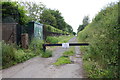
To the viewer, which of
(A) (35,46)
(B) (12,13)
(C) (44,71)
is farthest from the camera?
(A) (35,46)

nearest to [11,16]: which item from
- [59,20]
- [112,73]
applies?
[112,73]

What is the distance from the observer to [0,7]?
8.70 meters

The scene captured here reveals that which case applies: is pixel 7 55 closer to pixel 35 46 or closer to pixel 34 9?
pixel 35 46

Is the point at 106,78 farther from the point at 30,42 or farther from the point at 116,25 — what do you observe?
the point at 30,42

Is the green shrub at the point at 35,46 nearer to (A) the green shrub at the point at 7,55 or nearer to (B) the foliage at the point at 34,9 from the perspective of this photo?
(A) the green shrub at the point at 7,55

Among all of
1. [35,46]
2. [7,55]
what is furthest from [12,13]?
[7,55]

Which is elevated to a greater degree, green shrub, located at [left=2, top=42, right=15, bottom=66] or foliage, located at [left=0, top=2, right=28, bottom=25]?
foliage, located at [left=0, top=2, right=28, bottom=25]

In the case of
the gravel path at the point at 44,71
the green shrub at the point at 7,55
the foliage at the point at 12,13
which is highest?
the foliage at the point at 12,13

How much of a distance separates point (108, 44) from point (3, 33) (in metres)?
7.68

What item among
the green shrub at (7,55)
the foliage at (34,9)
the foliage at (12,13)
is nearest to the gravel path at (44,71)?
the green shrub at (7,55)

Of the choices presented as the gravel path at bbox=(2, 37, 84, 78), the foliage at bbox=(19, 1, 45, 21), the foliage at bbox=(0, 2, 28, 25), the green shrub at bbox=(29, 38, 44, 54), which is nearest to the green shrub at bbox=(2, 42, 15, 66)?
the gravel path at bbox=(2, 37, 84, 78)

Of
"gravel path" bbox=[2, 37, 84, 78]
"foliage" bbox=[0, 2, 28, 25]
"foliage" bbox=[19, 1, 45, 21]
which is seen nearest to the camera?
"gravel path" bbox=[2, 37, 84, 78]

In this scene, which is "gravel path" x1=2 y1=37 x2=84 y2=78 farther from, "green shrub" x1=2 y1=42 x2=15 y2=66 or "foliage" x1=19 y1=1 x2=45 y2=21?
"foliage" x1=19 y1=1 x2=45 y2=21

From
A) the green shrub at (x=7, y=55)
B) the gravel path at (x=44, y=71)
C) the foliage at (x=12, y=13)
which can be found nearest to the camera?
the gravel path at (x=44, y=71)
